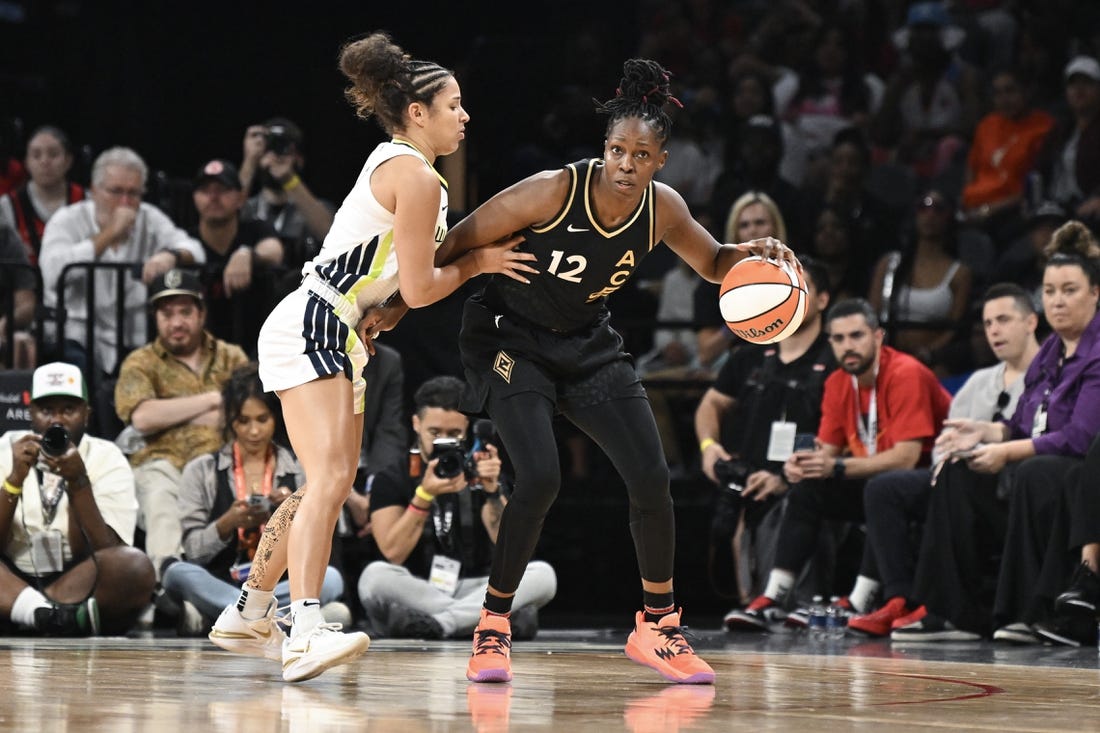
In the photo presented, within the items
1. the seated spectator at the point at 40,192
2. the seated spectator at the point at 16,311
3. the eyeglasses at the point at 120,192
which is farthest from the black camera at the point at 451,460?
the seated spectator at the point at 40,192

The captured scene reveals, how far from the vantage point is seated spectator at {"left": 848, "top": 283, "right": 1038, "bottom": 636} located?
6809 millimetres

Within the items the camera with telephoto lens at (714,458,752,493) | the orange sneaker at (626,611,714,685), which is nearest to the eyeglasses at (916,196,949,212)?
the camera with telephoto lens at (714,458,752,493)

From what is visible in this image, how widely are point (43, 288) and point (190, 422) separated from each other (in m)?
1.11

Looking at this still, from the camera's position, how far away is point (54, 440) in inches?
248

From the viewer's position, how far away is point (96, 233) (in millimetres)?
7988

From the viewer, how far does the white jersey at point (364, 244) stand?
4.35 metres

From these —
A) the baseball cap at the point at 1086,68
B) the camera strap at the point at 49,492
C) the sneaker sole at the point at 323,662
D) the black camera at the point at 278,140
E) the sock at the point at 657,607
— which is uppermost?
the baseball cap at the point at 1086,68

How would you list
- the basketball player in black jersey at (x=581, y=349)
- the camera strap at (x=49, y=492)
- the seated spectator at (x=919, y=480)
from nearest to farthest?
the basketball player in black jersey at (x=581, y=349) < the camera strap at (x=49, y=492) < the seated spectator at (x=919, y=480)

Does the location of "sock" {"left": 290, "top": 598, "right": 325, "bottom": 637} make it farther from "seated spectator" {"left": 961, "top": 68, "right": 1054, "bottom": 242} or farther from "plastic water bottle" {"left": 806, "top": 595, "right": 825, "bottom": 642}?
"seated spectator" {"left": 961, "top": 68, "right": 1054, "bottom": 242}

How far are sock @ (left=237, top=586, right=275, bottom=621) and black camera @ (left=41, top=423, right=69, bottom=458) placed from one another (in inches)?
76.4

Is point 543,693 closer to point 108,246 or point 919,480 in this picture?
point 919,480

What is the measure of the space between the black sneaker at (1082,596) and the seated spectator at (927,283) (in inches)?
86.8

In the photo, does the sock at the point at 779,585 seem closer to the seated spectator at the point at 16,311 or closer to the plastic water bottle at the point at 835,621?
the plastic water bottle at the point at 835,621

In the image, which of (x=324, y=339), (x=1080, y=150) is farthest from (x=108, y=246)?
(x=1080, y=150)
